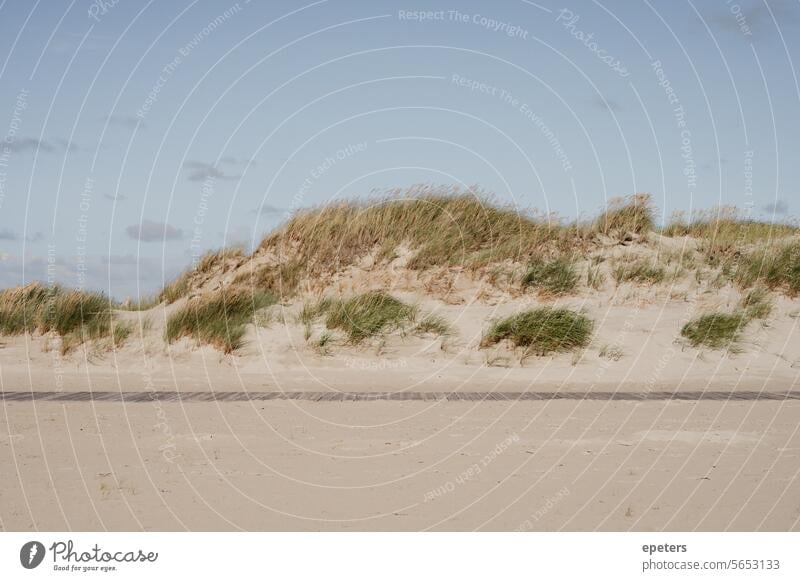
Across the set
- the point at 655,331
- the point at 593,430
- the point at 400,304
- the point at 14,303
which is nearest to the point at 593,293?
the point at 655,331

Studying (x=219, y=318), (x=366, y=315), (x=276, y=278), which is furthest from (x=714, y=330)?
(x=219, y=318)

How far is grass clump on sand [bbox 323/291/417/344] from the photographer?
597 inches

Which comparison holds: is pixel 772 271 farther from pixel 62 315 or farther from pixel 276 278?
pixel 62 315

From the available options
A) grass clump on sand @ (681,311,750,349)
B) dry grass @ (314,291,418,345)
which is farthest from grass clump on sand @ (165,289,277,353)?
grass clump on sand @ (681,311,750,349)

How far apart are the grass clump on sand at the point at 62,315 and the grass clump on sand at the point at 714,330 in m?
8.84

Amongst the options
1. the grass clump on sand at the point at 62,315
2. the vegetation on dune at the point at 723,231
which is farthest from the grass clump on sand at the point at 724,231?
the grass clump on sand at the point at 62,315

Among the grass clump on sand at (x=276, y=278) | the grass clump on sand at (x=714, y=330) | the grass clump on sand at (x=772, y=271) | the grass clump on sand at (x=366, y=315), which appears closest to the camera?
the grass clump on sand at (x=714, y=330)

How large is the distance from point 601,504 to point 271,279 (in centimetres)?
1122

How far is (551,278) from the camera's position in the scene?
17.0m

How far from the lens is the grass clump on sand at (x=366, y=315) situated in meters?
15.2

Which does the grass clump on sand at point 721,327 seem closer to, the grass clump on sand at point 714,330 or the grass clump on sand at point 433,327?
the grass clump on sand at point 714,330

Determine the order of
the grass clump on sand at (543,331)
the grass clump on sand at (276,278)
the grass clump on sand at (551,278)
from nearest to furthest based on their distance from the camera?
the grass clump on sand at (543,331) < the grass clump on sand at (551,278) < the grass clump on sand at (276,278)

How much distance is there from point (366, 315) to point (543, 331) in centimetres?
278

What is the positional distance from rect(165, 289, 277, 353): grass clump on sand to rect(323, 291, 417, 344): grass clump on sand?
49.6 inches
